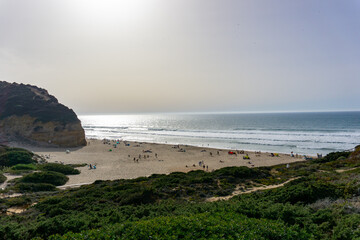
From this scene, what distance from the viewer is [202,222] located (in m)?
4.96

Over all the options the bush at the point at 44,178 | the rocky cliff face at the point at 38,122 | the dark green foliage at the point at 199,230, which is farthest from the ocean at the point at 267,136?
the dark green foliage at the point at 199,230

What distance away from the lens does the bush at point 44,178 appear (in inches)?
647

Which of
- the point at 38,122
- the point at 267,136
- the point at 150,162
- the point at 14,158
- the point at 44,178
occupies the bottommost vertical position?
the point at 150,162

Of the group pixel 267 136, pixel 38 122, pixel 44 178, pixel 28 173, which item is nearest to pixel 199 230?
pixel 44 178

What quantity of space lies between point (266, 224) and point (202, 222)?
156 centimetres

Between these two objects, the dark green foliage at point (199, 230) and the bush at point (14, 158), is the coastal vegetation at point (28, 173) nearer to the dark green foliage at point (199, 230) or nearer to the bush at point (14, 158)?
the bush at point (14, 158)

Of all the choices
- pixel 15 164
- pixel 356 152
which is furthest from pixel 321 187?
pixel 15 164

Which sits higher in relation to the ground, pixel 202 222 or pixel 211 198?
pixel 202 222

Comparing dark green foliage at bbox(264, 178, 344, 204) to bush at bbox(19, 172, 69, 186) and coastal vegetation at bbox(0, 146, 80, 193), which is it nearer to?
coastal vegetation at bbox(0, 146, 80, 193)

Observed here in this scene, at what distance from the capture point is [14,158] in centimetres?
2338

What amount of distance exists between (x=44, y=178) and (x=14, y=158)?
9.76 meters

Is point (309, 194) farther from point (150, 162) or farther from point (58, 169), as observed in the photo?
point (150, 162)

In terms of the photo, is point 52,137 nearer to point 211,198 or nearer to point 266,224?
point 211,198

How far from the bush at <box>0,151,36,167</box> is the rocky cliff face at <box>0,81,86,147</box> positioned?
62.1 ft
